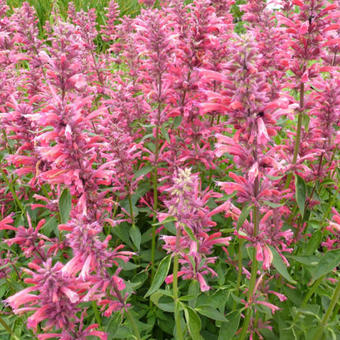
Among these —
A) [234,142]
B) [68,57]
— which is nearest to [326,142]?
[234,142]

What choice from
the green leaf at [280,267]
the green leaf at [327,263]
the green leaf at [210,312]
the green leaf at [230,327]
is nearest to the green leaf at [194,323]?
the green leaf at [210,312]

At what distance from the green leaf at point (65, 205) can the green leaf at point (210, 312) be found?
45.0 inches

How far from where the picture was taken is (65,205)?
2453mm

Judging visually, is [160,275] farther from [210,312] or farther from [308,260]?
[308,260]

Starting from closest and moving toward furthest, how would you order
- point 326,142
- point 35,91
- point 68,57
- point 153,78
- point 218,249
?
point 68,57 → point 326,142 → point 153,78 → point 218,249 → point 35,91

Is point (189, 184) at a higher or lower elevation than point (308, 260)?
higher

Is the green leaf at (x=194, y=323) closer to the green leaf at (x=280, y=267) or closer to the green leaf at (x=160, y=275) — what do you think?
the green leaf at (x=160, y=275)

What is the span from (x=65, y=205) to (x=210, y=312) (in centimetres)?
129

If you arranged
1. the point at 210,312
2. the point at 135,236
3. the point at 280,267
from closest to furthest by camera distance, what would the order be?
1. the point at 280,267
2. the point at 210,312
3. the point at 135,236

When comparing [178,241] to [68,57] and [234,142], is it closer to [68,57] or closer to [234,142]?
[234,142]

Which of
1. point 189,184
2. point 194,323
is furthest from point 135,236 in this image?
point 189,184

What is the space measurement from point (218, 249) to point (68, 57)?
2622mm

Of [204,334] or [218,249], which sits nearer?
[204,334]

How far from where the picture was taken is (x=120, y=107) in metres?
3.89
